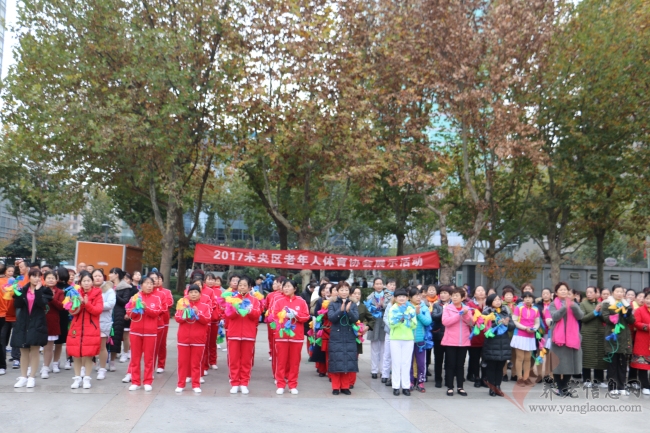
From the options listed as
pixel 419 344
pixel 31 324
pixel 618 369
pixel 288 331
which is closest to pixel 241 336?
pixel 288 331

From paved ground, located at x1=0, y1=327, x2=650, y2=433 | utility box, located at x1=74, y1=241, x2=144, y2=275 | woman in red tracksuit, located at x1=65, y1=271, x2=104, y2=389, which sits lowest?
paved ground, located at x1=0, y1=327, x2=650, y2=433

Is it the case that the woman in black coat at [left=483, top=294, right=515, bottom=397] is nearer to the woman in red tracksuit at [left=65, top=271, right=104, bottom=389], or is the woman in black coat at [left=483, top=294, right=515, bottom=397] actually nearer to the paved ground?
the paved ground

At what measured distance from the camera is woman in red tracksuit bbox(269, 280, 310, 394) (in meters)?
8.44

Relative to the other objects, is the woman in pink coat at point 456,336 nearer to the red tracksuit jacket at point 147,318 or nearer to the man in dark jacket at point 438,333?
the man in dark jacket at point 438,333

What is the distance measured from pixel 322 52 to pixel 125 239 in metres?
42.5

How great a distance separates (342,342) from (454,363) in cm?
172

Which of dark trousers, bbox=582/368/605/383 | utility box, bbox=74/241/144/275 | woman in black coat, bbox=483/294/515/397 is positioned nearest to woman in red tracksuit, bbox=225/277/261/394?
woman in black coat, bbox=483/294/515/397

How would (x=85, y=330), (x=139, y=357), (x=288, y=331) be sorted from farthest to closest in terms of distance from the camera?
(x=288, y=331) < (x=139, y=357) < (x=85, y=330)

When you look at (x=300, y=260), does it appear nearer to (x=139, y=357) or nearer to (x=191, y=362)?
(x=191, y=362)

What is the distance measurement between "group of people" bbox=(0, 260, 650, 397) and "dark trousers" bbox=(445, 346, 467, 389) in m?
0.02

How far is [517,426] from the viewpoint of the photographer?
6930mm

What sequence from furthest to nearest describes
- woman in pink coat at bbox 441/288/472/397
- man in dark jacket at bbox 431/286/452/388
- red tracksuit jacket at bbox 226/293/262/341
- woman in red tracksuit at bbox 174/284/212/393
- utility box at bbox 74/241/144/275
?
utility box at bbox 74/241/144/275
man in dark jacket at bbox 431/286/452/388
woman in pink coat at bbox 441/288/472/397
red tracksuit jacket at bbox 226/293/262/341
woman in red tracksuit at bbox 174/284/212/393

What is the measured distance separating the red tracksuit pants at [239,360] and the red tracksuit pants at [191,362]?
0.44 metres

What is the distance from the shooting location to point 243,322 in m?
8.49
